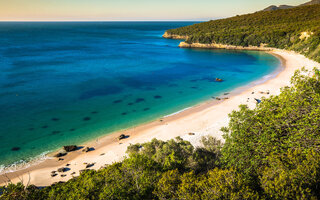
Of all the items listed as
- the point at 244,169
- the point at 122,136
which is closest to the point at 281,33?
the point at 122,136

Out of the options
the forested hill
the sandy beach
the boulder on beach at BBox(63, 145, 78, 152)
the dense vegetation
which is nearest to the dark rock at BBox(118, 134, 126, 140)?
the sandy beach

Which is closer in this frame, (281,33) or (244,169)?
(244,169)

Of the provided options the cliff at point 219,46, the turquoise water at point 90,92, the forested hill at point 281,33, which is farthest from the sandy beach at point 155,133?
the cliff at point 219,46

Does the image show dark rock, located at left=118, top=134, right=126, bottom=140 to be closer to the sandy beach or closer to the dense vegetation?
the sandy beach

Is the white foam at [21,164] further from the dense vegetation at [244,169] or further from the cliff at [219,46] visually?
the cliff at [219,46]

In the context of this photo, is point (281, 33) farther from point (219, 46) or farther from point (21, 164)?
point (21, 164)

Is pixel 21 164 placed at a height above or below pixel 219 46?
below
